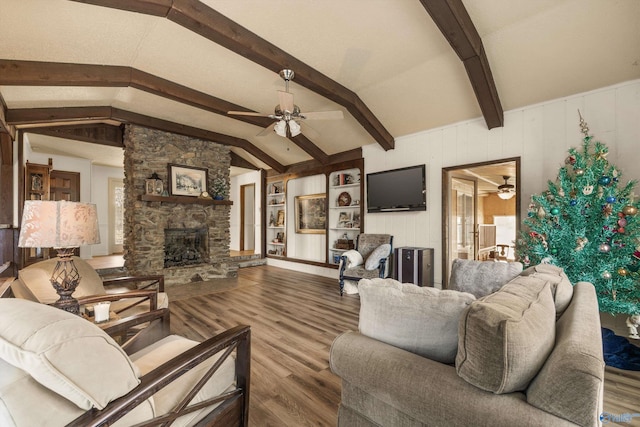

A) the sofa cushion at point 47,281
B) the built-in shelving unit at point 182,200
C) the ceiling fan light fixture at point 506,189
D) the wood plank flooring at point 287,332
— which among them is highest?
the ceiling fan light fixture at point 506,189

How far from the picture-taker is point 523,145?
378 centimetres

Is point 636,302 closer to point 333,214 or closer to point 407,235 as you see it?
point 407,235

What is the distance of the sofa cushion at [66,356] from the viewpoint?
0.81 m

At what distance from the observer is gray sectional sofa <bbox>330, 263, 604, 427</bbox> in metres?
0.80

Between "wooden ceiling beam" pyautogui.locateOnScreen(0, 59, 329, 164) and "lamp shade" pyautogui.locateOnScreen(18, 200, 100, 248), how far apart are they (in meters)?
2.63

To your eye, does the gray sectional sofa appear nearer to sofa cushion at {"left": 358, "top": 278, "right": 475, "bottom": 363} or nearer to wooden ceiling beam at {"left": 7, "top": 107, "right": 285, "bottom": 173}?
sofa cushion at {"left": 358, "top": 278, "right": 475, "bottom": 363}

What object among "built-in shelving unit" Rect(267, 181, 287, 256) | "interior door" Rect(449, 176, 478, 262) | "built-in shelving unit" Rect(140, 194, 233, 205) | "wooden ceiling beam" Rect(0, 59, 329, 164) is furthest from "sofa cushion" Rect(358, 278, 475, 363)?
"built-in shelving unit" Rect(267, 181, 287, 256)

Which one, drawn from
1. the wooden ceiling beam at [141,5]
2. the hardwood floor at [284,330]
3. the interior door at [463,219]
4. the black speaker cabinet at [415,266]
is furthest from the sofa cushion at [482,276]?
the wooden ceiling beam at [141,5]

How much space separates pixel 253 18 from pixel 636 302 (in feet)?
15.0

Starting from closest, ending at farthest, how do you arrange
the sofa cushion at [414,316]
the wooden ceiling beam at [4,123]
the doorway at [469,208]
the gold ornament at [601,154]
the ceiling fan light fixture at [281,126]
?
1. the sofa cushion at [414,316]
2. the gold ornament at [601,154]
3. the ceiling fan light fixture at [281,126]
4. the wooden ceiling beam at [4,123]
5. the doorway at [469,208]

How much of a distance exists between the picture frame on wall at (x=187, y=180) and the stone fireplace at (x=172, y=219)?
0.09m

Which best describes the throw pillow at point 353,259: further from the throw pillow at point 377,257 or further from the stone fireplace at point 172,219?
the stone fireplace at point 172,219

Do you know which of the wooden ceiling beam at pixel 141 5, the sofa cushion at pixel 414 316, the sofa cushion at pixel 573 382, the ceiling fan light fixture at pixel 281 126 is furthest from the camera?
the ceiling fan light fixture at pixel 281 126

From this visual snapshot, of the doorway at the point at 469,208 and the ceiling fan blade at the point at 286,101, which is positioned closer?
the ceiling fan blade at the point at 286,101
